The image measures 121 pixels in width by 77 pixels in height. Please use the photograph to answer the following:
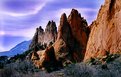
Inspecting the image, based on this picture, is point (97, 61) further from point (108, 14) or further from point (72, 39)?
point (72, 39)

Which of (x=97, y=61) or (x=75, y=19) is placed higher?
(x=75, y=19)

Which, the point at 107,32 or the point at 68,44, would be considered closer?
the point at 107,32

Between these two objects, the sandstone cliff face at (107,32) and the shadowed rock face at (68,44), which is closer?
the sandstone cliff face at (107,32)

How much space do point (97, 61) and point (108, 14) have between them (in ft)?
60.1

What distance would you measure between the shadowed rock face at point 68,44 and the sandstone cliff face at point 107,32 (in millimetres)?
10564

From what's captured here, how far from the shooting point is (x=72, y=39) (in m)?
131

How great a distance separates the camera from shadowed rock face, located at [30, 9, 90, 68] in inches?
4702

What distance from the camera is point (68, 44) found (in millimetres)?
127312

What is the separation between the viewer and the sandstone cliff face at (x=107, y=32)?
329 feet

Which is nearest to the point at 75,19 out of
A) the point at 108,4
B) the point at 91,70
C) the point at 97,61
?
the point at 108,4

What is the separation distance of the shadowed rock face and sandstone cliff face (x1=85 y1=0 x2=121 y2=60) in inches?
416

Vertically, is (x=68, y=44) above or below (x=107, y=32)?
above

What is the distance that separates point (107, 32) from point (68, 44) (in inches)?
944

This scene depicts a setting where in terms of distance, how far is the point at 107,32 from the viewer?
106 meters
